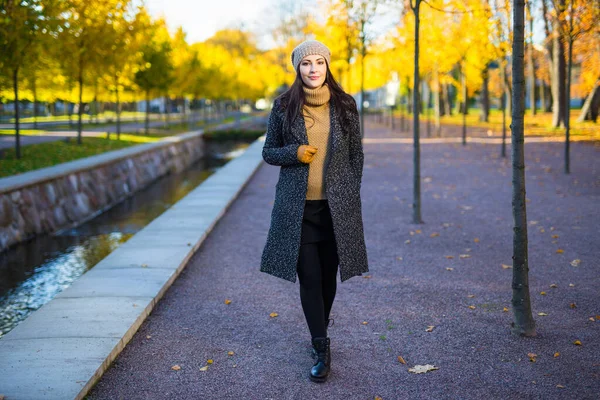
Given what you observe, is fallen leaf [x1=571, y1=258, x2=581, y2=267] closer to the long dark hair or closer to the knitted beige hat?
the long dark hair

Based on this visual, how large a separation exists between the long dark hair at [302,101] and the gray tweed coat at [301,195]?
3cm

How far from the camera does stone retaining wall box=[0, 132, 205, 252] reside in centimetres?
1142

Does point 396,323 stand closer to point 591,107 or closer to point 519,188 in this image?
point 519,188

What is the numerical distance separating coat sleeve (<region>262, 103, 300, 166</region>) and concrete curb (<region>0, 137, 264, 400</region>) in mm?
1609

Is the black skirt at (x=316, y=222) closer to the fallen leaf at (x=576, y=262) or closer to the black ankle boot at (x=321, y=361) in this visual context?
the black ankle boot at (x=321, y=361)

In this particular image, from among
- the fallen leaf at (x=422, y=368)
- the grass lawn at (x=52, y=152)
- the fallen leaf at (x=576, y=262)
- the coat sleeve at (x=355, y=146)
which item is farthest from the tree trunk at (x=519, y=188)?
the grass lawn at (x=52, y=152)

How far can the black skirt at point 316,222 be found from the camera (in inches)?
177

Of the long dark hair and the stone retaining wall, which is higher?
the long dark hair

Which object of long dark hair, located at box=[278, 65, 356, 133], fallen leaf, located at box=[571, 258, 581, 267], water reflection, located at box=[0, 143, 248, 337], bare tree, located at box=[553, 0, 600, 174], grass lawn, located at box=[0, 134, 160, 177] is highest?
bare tree, located at box=[553, 0, 600, 174]

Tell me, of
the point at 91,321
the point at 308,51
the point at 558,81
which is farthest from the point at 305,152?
the point at 558,81

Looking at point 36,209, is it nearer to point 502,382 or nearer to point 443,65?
point 502,382

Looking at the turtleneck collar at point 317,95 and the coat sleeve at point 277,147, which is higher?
the turtleneck collar at point 317,95

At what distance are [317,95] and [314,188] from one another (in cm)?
56

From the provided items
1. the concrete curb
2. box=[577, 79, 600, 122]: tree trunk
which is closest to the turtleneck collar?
the concrete curb
